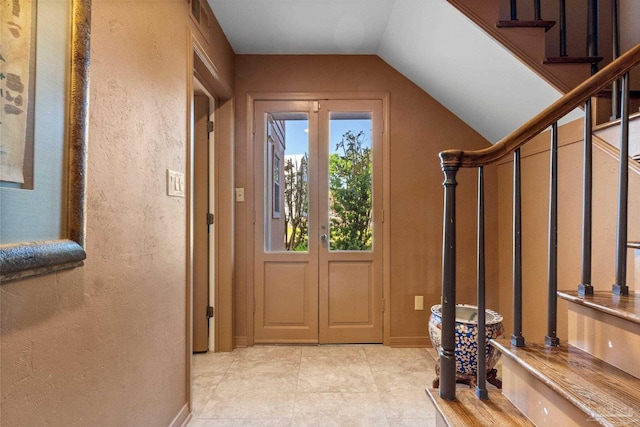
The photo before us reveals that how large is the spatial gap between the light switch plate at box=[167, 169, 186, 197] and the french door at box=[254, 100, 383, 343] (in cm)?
109

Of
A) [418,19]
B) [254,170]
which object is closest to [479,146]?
[418,19]

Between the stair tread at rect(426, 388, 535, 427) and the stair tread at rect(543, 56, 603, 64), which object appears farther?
the stair tread at rect(543, 56, 603, 64)

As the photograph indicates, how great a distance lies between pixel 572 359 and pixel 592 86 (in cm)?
97

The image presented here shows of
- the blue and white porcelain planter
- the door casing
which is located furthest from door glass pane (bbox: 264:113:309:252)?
the blue and white porcelain planter

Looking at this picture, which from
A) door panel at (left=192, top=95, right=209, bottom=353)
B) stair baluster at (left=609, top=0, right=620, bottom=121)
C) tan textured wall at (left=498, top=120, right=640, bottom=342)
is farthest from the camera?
door panel at (left=192, top=95, right=209, bottom=353)

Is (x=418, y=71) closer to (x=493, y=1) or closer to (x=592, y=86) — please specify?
(x=493, y=1)

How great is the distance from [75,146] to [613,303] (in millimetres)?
1808

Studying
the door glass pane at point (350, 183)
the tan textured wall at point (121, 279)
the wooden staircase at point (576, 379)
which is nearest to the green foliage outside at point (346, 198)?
the door glass pane at point (350, 183)

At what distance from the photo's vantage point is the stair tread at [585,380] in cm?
81

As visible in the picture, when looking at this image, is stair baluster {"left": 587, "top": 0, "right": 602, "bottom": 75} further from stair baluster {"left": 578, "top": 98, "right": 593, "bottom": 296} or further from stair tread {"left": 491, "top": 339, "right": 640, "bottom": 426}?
stair tread {"left": 491, "top": 339, "right": 640, "bottom": 426}

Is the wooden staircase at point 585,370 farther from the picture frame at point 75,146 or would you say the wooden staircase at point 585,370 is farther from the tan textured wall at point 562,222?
the picture frame at point 75,146

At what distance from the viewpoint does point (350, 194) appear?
2.78 metres

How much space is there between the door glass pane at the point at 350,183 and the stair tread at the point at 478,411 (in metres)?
1.65

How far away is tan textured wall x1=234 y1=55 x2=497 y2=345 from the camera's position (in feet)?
8.93
